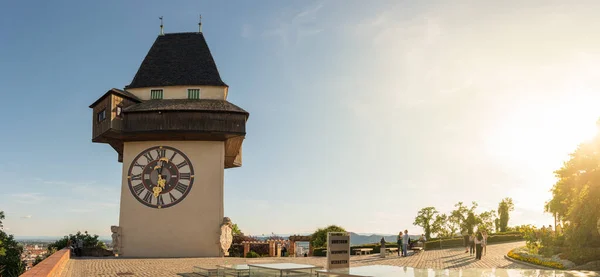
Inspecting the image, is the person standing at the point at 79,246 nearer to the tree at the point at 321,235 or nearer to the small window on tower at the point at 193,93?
the small window on tower at the point at 193,93

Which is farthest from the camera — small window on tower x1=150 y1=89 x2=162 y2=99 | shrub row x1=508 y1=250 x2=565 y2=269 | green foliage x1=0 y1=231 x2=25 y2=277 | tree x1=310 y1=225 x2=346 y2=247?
green foliage x1=0 y1=231 x2=25 y2=277

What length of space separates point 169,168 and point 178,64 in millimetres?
7719

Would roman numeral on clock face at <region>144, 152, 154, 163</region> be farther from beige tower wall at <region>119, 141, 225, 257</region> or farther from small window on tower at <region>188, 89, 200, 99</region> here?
small window on tower at <region>188, 89, 200, 99</region>

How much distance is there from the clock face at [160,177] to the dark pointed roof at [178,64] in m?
5.02

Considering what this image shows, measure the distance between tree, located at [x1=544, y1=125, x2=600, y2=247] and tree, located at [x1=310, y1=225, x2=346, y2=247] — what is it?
2101cm

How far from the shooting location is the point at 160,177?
109 feet

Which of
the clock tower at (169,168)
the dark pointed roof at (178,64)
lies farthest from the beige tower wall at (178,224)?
the dark pointed roof at (178,64)

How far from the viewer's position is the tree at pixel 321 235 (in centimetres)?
4372

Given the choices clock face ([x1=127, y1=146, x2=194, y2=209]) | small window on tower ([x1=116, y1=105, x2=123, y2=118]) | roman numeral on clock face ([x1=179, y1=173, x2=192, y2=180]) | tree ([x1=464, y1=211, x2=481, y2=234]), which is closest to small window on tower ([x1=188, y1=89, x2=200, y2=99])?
clock face ([x1=127, y1=146, x2=194, y2=209])

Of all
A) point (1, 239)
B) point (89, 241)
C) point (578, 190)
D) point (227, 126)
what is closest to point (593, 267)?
point (578, 190)

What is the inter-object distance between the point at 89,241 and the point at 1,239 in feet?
56.5

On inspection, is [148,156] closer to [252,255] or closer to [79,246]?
[79,246]

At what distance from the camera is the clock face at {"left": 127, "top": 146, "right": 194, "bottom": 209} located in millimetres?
33000

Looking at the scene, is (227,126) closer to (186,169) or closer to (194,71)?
(186,169)
